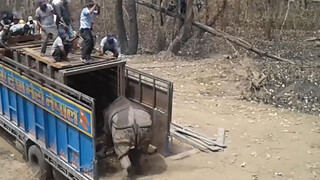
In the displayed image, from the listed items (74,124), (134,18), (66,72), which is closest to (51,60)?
(66,72)

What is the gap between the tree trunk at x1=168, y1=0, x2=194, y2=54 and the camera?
16.8 m

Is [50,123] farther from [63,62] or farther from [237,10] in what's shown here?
[237,10]

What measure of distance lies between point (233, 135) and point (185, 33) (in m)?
8.53

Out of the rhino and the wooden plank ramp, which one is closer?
the rhino

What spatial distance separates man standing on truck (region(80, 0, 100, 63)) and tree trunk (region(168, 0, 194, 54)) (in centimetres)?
872

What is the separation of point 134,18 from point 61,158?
38.9ft

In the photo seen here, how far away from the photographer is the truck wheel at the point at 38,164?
7.71m

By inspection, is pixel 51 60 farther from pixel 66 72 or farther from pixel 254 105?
pixel 254 105

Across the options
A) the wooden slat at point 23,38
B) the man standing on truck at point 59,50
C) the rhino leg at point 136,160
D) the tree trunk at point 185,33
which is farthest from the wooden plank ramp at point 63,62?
the tree trunk at point 185,33

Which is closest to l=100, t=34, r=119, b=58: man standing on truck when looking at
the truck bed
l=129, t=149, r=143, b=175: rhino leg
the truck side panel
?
the truck bed

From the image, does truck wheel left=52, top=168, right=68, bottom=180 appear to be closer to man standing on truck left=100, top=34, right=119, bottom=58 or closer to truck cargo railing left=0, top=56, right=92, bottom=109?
truck cargo railing left=0, top=56, right=92, bottom=109

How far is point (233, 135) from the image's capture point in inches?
367

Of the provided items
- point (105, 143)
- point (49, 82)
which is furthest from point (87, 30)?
point (105, 143)

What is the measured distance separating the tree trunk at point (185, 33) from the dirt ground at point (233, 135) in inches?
126
